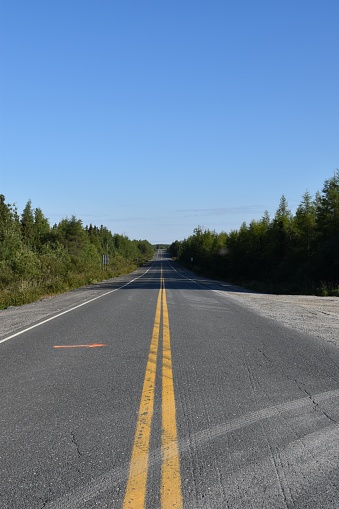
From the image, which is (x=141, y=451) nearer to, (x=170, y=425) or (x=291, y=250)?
(x=170, y=425)

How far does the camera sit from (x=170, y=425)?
427cm

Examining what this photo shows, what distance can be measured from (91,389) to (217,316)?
26.8 feet

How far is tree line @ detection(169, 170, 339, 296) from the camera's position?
111 feet

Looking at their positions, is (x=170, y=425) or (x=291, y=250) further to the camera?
(x=291, y=250)

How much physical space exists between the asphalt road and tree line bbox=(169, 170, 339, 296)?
1870 centimetres

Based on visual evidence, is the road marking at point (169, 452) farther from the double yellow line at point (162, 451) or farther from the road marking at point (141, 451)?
the road marking at point (141, 451)

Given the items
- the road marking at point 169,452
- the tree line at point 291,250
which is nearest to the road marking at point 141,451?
the road marking at point 169,452

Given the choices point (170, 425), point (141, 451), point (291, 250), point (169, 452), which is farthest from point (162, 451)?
point (291, 250)

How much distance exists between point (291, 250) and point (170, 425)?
141ft

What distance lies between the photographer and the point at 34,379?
6.15 meters

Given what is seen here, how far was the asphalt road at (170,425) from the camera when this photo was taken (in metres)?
3.04

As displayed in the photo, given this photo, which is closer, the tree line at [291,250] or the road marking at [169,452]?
the road marking at [169,452]

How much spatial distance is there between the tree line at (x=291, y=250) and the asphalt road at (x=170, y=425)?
18704 millimetres

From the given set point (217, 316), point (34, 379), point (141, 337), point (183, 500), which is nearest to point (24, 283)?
point (217, 316)
